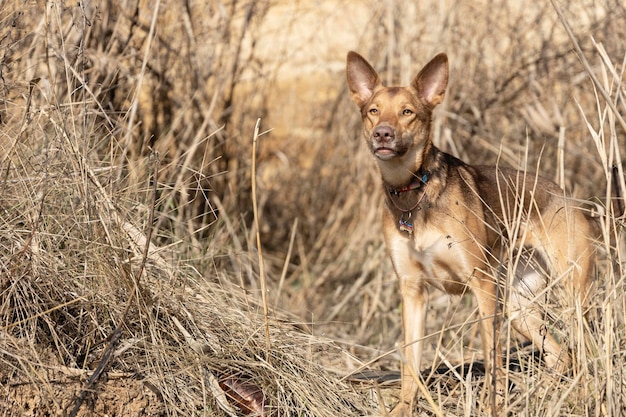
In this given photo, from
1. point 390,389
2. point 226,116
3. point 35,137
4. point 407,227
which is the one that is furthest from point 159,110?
point 390,389

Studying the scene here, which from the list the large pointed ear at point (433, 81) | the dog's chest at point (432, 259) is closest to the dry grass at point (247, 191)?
the dog's chest at point (432, 259)

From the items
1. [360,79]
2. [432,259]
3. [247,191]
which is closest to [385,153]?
[432,259]

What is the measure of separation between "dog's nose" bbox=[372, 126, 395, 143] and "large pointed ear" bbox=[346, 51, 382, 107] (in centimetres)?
59

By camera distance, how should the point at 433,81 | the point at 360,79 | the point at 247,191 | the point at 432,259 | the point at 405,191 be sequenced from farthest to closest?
the point at 247,191
the point at 360,79
the point at 433,81
the point at 405,191
the point at 432,259

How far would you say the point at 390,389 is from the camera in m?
4.39

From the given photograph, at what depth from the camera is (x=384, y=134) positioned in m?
4.51

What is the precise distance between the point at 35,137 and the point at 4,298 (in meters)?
1.27

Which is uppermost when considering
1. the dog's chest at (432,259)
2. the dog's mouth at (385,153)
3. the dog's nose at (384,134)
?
the dog's nose at (384,134)

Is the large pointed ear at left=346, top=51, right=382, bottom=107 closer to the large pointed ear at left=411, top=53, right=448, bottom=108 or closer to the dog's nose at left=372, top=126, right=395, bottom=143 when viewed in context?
the large pointed ear at left=411, top=53, right=448, bottom=108

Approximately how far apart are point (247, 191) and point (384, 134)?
9.84 feet

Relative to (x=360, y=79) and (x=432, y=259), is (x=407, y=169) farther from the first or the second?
(x=360, y=79)

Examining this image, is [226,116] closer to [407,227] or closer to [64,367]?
[407,227]

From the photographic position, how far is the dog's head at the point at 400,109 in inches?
179

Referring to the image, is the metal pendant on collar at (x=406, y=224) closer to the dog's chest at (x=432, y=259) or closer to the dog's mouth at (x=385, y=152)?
the dog's chest at (x=432, y=259)
